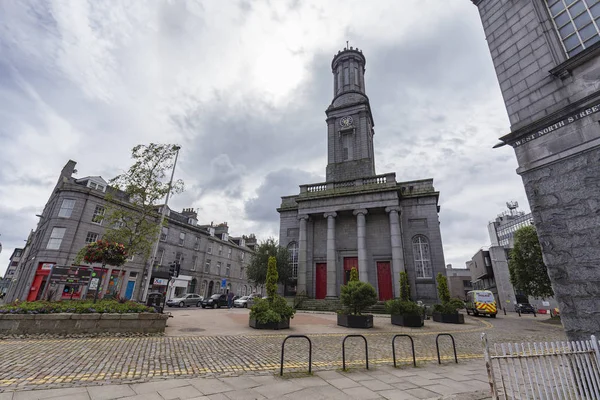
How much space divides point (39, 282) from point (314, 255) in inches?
1038

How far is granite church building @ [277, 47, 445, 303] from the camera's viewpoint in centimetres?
2428

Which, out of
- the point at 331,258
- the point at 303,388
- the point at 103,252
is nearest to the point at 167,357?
the point at 303,388

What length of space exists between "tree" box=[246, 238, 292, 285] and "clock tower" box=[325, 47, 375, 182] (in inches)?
396

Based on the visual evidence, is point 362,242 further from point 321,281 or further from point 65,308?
point 65,308

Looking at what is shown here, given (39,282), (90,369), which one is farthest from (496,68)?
(39,282)

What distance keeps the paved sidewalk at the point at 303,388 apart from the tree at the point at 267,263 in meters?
20.9

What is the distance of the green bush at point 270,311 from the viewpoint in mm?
12602

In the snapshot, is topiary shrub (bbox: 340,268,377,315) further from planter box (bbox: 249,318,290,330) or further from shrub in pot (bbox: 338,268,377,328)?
planter box (bbox: 249,318,290,330)

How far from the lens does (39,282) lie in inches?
979

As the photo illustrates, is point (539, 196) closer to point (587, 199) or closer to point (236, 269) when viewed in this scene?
point (587, 199)

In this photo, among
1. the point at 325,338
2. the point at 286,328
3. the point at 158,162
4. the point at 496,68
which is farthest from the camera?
the point at 158,162

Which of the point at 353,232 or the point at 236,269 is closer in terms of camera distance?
the point at 353,232

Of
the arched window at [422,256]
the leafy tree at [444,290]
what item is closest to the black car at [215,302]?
the arched window at [422,256]

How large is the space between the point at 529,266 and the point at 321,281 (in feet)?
61.5
